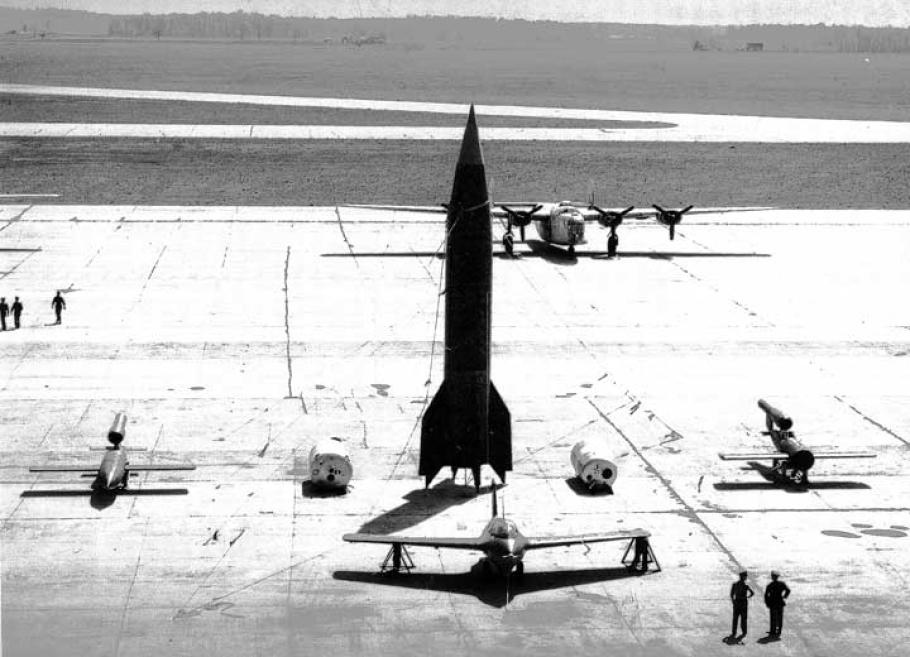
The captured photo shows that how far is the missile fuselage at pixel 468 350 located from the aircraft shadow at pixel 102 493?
23.3 ft

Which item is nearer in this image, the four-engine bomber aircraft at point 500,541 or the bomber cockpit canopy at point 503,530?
the four-engine bomber aircraft at point 500,541

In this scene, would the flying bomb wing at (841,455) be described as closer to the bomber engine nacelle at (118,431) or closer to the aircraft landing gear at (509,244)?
the bomber engine nacelle at (118,431)

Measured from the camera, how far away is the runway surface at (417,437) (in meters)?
28.9

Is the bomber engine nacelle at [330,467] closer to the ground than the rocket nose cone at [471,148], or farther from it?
closer to the ground

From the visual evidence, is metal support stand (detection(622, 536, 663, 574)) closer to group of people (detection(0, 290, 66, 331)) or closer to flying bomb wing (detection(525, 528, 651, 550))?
flying bomb wing (detection(525, 528, 651, 550))

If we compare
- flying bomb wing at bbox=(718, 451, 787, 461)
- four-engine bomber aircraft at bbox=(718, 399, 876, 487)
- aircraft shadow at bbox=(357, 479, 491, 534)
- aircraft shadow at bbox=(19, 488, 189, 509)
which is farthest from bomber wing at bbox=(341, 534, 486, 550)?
four-engine bomber aircraft at bbox=(718, 399, 876, 487)

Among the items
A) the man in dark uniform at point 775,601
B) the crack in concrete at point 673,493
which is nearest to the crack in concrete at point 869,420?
the crack in concrete at point 673,493

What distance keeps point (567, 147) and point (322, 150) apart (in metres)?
23.8

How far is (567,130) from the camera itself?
143000 millimetres

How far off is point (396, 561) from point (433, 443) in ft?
20.6

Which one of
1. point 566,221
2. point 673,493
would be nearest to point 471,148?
point 673,493

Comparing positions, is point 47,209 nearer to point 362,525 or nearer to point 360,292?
point 360,292

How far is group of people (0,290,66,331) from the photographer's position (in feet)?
178

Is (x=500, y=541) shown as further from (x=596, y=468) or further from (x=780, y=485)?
(x=780, y=485)
